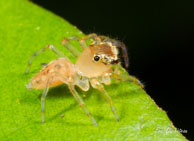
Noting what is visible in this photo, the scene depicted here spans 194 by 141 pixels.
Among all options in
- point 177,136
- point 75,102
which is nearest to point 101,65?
point 75,102

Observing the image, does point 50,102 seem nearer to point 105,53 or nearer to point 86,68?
point 86,68

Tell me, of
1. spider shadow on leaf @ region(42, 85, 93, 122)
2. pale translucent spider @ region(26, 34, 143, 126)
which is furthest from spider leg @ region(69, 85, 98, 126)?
spider shadow on leaf @ region(42, 85, 93, 122)

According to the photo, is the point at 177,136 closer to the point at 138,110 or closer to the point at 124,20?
the point at 138,110

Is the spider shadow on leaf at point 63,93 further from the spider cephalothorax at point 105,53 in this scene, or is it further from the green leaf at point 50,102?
the spider cephalothorax at point 105,53

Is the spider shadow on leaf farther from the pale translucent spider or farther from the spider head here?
the spider head

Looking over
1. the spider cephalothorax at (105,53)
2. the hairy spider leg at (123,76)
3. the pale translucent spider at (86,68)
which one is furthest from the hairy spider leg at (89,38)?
the hairy spider leg at (123,76)

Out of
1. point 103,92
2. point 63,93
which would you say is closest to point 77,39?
point 63,93
